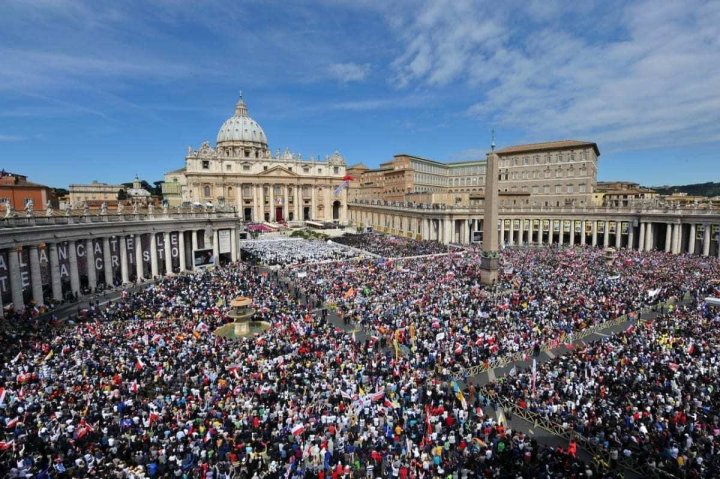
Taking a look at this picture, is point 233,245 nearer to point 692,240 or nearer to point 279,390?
point 279,390

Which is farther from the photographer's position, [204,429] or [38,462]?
[204,429]

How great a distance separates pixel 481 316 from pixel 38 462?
2117cm

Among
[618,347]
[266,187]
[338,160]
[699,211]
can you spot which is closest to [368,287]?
[618,347]

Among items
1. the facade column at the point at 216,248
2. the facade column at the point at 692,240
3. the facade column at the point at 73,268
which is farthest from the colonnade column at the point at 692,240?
the facade column at the point at 73,268

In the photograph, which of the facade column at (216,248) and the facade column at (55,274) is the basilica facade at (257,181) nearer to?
the facade column at (216,248)

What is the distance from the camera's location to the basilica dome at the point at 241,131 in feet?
408

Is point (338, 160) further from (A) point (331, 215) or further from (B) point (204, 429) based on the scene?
(B) point (204, 429)

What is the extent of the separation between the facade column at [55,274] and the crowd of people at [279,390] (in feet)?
21.3

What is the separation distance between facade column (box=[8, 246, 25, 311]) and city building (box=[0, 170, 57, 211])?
852 inches

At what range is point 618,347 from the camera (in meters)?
19.5

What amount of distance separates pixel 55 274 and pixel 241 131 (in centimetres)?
9994

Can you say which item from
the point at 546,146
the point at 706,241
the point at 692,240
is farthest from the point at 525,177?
the point at 706,241

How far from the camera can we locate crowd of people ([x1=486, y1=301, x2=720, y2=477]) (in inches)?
494

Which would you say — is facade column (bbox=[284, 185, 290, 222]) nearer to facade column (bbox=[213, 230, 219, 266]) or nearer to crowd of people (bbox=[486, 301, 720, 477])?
facade column (bbox=[213, 230, 219, 266])
